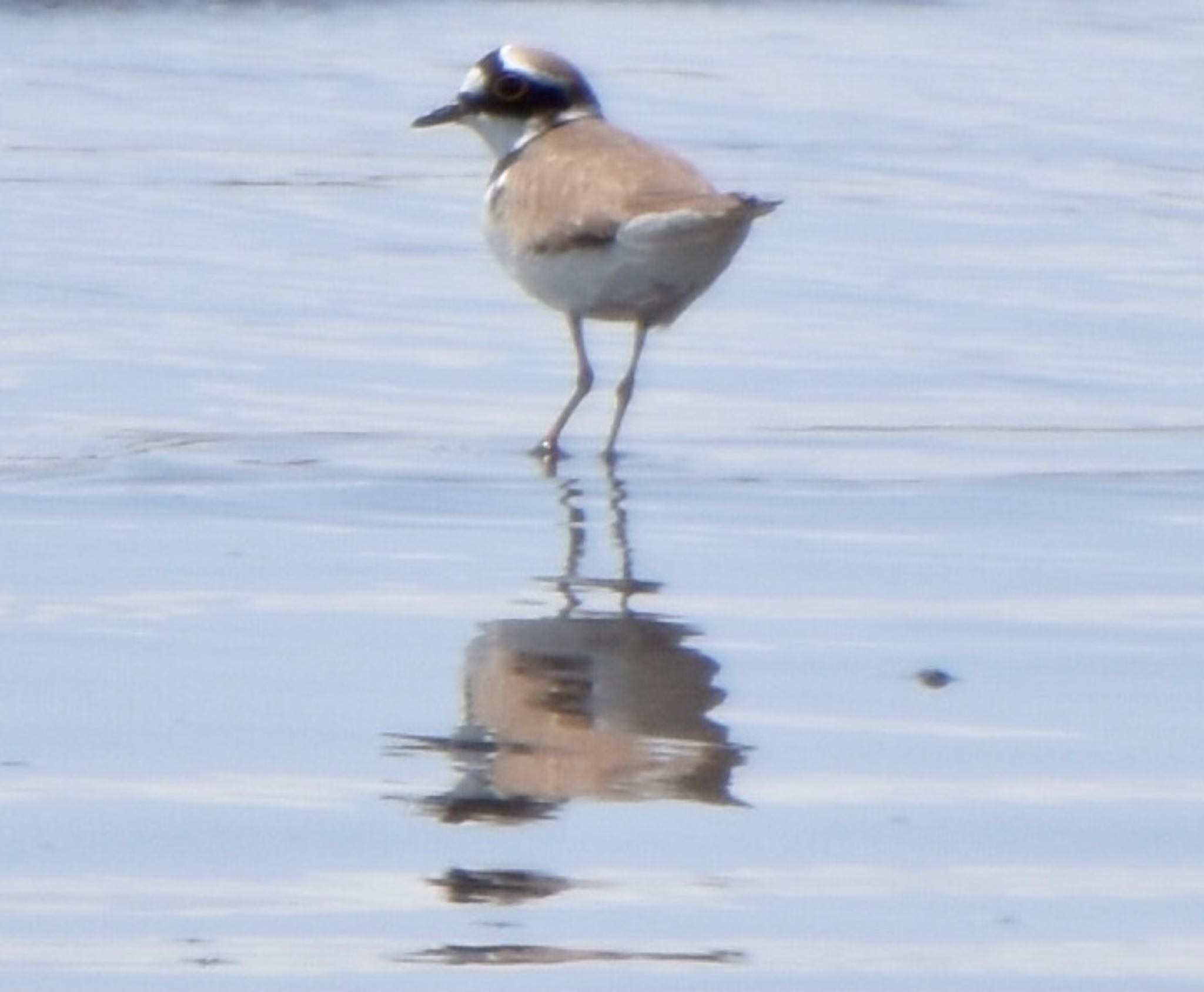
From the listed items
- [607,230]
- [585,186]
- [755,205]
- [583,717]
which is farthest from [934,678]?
[585,186]

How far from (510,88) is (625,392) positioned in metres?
1.27

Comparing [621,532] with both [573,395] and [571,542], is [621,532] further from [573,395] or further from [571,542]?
[573,395]

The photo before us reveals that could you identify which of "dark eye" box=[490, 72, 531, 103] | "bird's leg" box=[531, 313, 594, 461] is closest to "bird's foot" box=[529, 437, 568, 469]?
"bird's leg" box=[531, 313, 594, 461]

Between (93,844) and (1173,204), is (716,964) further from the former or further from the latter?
(1173,204)

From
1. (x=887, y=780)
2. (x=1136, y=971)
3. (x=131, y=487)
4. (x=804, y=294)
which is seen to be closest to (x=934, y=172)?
(x=804, y=294)

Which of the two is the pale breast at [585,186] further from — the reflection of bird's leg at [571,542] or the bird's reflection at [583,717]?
the bird's reflection at [583,717]

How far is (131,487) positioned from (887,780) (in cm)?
230

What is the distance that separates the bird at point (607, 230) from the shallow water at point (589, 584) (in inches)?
9.9

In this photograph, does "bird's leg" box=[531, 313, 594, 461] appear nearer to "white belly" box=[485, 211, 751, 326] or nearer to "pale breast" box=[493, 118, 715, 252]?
"white belly" box=[485, 211, 751, 326]

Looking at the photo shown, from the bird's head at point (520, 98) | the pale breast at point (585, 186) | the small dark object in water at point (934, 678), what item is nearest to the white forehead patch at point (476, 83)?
the bird's head at point (520, 98)

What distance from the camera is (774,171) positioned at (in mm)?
11289

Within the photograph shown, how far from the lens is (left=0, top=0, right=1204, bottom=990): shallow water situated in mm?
3928

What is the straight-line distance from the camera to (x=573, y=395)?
7559 millimetres

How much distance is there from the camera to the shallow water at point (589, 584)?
393 centimetres
